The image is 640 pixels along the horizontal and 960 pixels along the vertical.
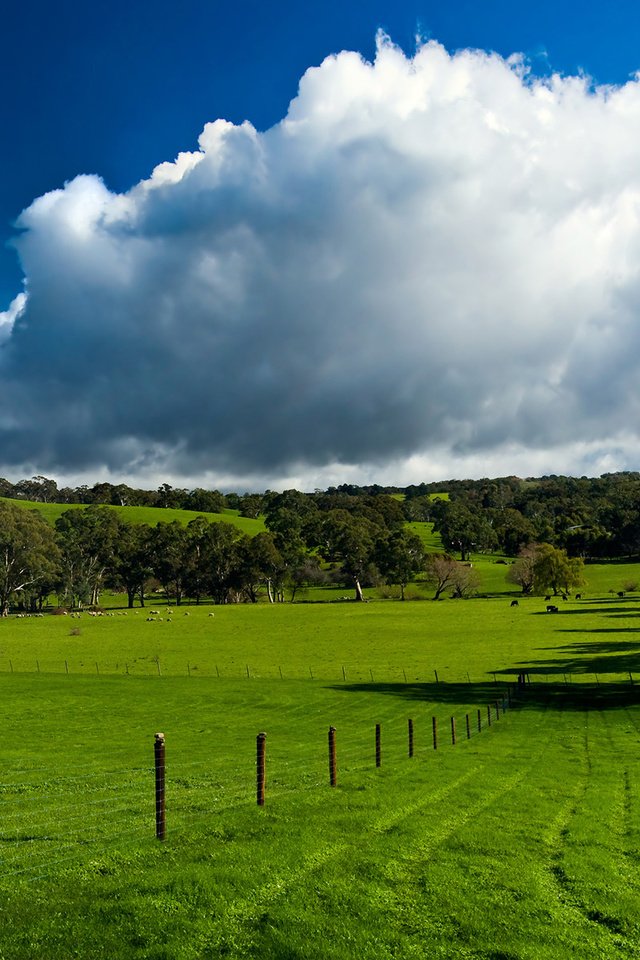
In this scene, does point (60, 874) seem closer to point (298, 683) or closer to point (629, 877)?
point (629, 877)

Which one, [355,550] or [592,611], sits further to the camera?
[355,550]

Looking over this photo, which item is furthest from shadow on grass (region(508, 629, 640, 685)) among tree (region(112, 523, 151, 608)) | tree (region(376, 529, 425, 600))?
tree (region(112, 523, 151, 608))

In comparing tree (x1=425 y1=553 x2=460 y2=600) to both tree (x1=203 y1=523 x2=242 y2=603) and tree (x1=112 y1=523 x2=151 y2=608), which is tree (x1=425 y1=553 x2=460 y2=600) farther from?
tree (x1=112 y1=523 x2=151 y2=608)

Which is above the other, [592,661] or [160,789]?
[160,789]

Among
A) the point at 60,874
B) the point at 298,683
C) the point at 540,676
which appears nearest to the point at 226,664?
the point at 298,683

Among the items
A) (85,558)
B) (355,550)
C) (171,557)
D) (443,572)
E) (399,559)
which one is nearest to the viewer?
(399,559)

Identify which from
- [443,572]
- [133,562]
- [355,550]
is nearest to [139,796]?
[355,550]

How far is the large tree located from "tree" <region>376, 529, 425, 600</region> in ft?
224

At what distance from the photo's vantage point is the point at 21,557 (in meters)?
134

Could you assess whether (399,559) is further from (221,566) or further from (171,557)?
(171,557)

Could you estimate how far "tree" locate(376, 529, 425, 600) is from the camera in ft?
483

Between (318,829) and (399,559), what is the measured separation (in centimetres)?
13620

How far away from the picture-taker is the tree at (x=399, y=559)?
14725cm

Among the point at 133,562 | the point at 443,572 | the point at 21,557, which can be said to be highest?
the point at 21,557
